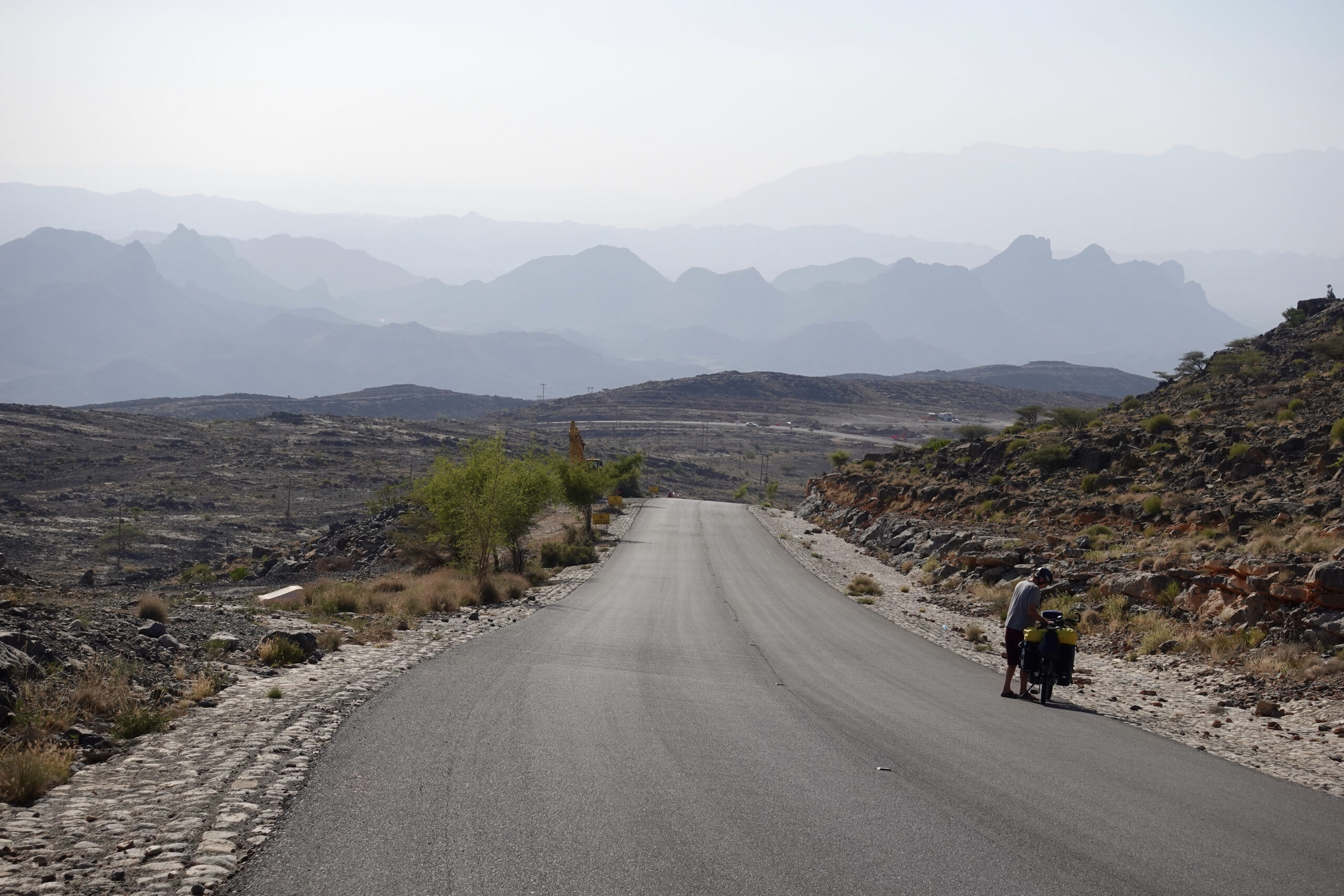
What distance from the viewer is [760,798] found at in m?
7.21

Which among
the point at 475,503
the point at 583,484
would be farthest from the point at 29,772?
the point at 583,484

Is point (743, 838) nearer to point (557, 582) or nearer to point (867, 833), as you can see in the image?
point (867, 833)

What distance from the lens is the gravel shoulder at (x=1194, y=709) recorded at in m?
9.88

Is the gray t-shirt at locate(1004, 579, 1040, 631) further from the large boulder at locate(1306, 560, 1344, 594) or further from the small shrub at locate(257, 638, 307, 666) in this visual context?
the small shrub at locate(257, 638, 307, 666)

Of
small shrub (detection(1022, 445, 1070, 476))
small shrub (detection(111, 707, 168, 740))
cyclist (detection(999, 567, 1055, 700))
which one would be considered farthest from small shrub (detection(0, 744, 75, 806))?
small shrub (detection(1022, 445, 1070, 476))

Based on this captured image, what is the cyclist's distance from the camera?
13.0 metres

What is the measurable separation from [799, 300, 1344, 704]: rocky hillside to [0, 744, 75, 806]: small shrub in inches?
597

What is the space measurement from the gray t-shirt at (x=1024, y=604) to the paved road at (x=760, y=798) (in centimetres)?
116

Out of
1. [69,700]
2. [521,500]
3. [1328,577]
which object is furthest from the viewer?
[521,500]

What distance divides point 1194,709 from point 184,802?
1281 centimetres

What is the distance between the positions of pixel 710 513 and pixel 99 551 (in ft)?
121

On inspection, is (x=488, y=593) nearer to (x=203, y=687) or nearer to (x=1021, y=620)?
(x=203, y=687)

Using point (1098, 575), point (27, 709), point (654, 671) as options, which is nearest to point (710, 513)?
point (1098, 575)

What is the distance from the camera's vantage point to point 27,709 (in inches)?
318
